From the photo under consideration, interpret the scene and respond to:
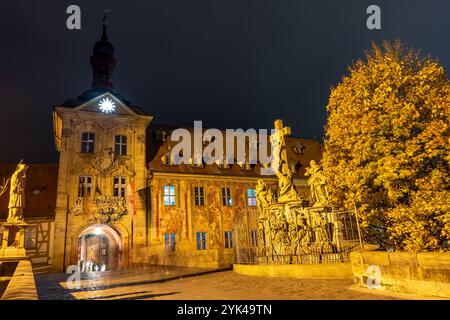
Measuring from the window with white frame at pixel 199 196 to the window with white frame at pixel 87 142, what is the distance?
29.0 feet

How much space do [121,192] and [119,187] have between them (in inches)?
16.6

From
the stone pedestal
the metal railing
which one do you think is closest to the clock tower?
the stone pedestal

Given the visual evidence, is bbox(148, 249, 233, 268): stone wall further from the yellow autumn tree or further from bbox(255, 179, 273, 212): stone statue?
the yellow autumn tree

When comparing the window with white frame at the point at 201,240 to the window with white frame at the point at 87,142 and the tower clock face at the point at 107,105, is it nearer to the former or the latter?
the window with white frame at the point at 87,142

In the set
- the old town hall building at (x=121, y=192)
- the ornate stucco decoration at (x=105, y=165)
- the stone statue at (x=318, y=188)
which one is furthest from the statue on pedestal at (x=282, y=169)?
the ornate stucco decoration at (x=105, y=165)

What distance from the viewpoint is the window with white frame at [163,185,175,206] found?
2679 centimetres

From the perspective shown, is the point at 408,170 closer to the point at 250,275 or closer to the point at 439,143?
the point at 439,143

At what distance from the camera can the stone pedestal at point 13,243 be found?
1631 cm

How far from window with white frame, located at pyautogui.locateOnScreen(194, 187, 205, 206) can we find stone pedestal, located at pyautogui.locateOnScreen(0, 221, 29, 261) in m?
12.9

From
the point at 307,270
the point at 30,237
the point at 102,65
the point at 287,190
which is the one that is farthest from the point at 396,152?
the point at 102,65

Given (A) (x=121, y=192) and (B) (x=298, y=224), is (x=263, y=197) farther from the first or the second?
(A) (x=121, y=192)

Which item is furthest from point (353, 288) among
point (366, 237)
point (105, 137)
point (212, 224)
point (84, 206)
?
point (105, 137)
